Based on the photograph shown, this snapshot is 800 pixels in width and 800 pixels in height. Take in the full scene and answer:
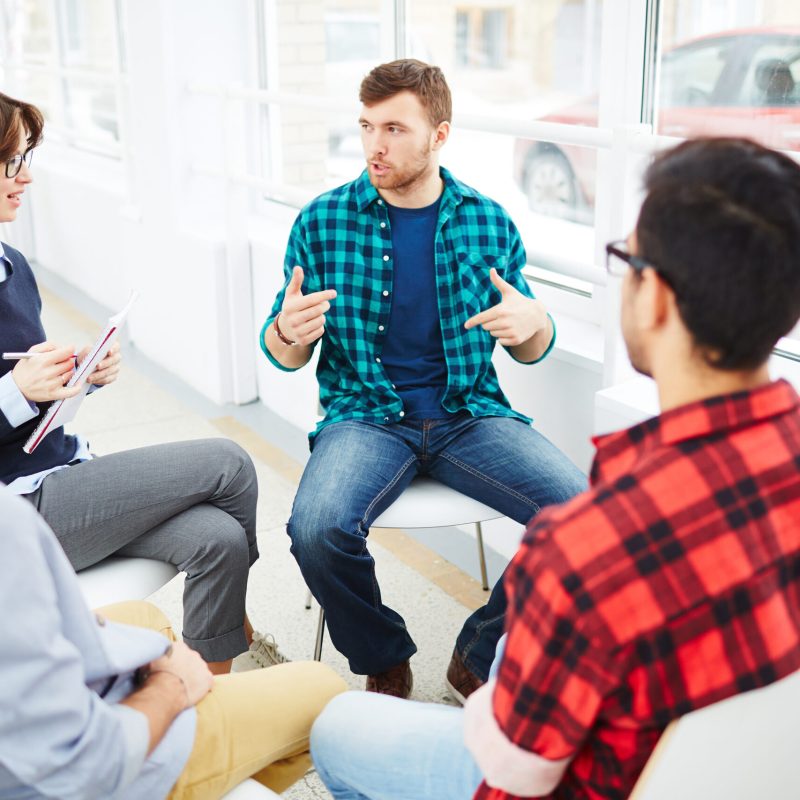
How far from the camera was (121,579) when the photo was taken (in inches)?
65.3

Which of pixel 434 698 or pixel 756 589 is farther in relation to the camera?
pixel 434 698

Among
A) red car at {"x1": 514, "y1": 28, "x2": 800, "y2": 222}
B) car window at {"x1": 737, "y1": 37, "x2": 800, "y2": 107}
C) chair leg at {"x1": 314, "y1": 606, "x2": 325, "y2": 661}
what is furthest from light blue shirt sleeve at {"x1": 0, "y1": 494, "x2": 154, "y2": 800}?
car window at {"x1": 737, "y1": 37, "x2": 800, "y2": 107}

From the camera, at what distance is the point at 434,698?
2.02 metres

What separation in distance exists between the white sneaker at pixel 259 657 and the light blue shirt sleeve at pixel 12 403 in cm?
72

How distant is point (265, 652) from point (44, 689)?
1.23 m

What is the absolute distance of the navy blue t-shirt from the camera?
206cm

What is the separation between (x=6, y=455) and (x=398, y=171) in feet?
2.93

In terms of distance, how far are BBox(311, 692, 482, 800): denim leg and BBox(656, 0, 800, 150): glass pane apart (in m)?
1.34

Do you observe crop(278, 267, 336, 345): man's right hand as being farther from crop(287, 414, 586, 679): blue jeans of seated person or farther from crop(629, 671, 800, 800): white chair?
crop(629, 671, 800, 800): white chair

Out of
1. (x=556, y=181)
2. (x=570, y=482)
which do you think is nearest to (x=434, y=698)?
(x=570, y=482)

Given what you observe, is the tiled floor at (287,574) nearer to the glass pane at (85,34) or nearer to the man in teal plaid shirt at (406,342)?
the man in teal plaid shirt at (406,342)

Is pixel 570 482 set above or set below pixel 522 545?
below

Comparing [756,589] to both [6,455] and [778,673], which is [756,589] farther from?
[6,455]

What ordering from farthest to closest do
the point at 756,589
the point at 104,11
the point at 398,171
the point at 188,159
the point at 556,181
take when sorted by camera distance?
the point at 104,11 → the point at 188,159 → the point at 556,181 → the point at 398,171 → the point at 756,589
